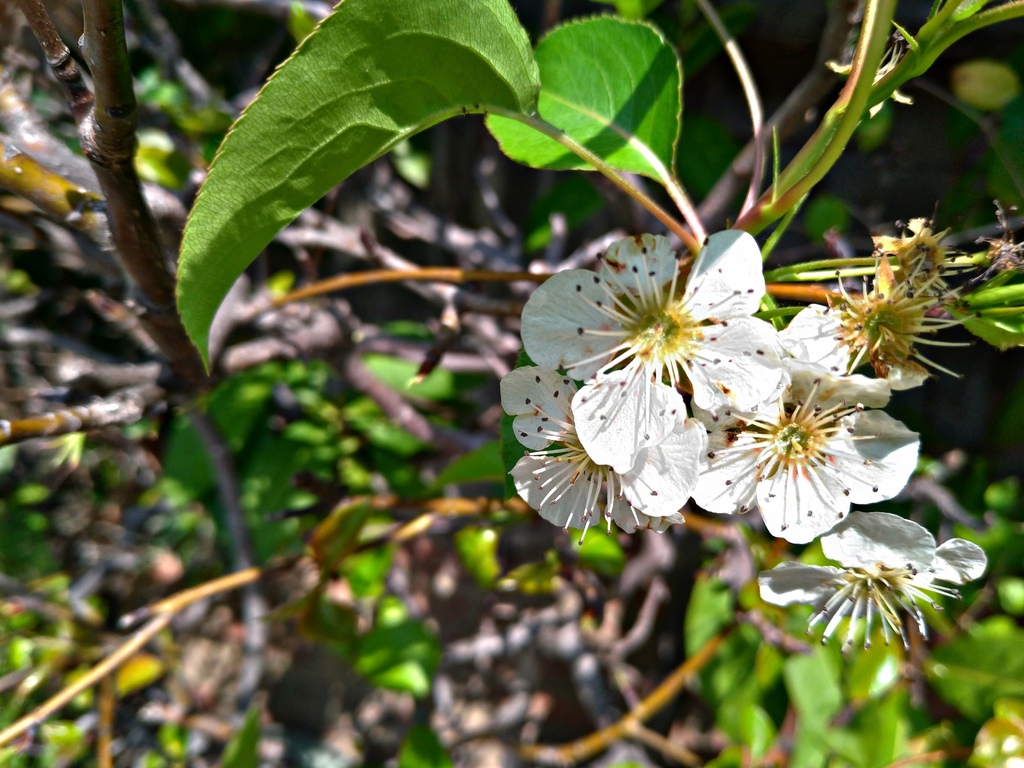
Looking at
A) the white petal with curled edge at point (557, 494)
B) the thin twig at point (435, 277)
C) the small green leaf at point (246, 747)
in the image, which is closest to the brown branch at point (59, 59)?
the thin twig at point (435, 277)

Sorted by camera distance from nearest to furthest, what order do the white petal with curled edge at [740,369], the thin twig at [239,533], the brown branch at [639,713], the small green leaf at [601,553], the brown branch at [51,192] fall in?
the white petal with curled edge at [740,369]
the brown branch at [51,192]
the small green leaf at [601,553]
the thin twig at [239,533]
the brown branch at [639,713]

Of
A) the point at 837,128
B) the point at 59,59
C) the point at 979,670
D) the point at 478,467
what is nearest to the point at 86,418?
the point at 59,59

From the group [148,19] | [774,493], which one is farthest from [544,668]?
[148,19]

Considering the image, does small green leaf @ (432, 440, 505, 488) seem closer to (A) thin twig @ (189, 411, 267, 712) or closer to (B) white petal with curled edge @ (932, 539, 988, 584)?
(A) thin twig @ (189, 411, 267, 712)

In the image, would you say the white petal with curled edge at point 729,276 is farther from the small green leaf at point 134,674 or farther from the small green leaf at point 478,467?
the small green leaf at point 134,674

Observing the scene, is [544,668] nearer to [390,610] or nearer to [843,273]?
[390,610]
